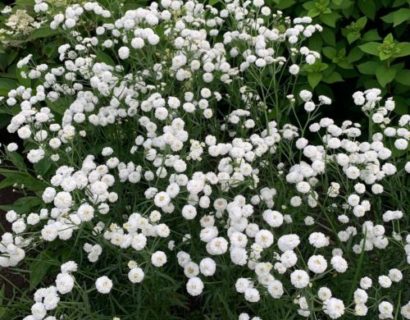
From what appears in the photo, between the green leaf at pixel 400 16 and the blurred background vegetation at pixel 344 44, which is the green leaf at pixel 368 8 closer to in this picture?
the blurred background vegetation at pixel 344 44

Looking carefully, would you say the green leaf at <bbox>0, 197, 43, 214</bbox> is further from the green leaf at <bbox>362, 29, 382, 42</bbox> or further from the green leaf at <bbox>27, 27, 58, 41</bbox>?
the green leaf at <bbox>362, 29, 382, 42</bbox>

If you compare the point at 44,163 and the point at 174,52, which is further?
the point at 174,52

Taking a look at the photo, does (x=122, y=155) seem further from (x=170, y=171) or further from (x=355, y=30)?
(x=355, y=30)

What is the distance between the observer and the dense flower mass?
76.8 inches

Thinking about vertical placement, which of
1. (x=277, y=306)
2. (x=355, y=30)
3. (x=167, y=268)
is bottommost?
(x=167, y=268)

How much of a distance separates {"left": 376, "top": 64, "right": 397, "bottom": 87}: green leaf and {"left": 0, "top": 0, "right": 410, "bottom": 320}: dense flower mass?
328 millimetres

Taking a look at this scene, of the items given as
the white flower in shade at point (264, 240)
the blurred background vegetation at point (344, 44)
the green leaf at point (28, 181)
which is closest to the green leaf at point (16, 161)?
the green leaf at point (28, 181)

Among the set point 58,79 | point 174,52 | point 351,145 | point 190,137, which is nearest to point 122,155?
point 190,137

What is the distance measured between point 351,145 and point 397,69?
93cm

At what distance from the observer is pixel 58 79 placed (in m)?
3.22

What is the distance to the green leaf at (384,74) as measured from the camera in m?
2.87

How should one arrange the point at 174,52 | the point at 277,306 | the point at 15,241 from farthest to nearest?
1. the point at 174,52
2. the point at 15,241
3. the point at 277,306

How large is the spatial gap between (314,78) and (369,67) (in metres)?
0.30

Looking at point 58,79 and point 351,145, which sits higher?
point 351,145
